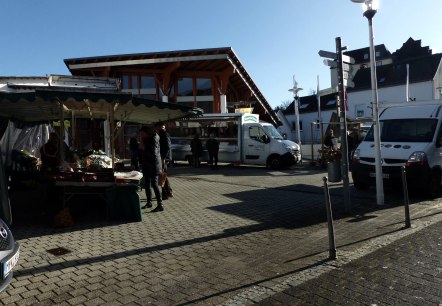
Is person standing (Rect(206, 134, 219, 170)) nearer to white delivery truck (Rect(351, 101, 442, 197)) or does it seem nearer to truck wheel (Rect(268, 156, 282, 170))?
truck wheel (Rect(268, 156, 282, 170))

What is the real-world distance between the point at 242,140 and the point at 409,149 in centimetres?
987

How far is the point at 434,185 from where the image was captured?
9547 mm

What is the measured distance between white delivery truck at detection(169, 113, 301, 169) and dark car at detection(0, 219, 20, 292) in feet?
47.9

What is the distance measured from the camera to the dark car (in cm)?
355

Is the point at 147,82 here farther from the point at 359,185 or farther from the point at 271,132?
the point at 359,185

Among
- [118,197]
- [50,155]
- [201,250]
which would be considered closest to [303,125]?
[50,155]

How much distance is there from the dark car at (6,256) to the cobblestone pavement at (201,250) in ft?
1.42

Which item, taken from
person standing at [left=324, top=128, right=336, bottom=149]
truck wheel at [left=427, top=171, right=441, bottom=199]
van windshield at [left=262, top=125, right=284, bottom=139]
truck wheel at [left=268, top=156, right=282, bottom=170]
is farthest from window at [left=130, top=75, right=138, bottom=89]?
truck wheel at [left=427, top=171, right=441, bottom=199]

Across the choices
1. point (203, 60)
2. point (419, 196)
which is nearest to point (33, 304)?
point (419, 196)

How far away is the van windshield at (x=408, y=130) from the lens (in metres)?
10.0

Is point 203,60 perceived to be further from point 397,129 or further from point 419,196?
point 419,196

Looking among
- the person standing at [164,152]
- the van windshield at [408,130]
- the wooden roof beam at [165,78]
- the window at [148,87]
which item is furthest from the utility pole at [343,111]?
the window at [148,87]

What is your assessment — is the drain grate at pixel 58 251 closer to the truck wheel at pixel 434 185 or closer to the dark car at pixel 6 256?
the dark car at pixel 6 256

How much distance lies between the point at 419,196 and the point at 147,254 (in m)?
7.33
